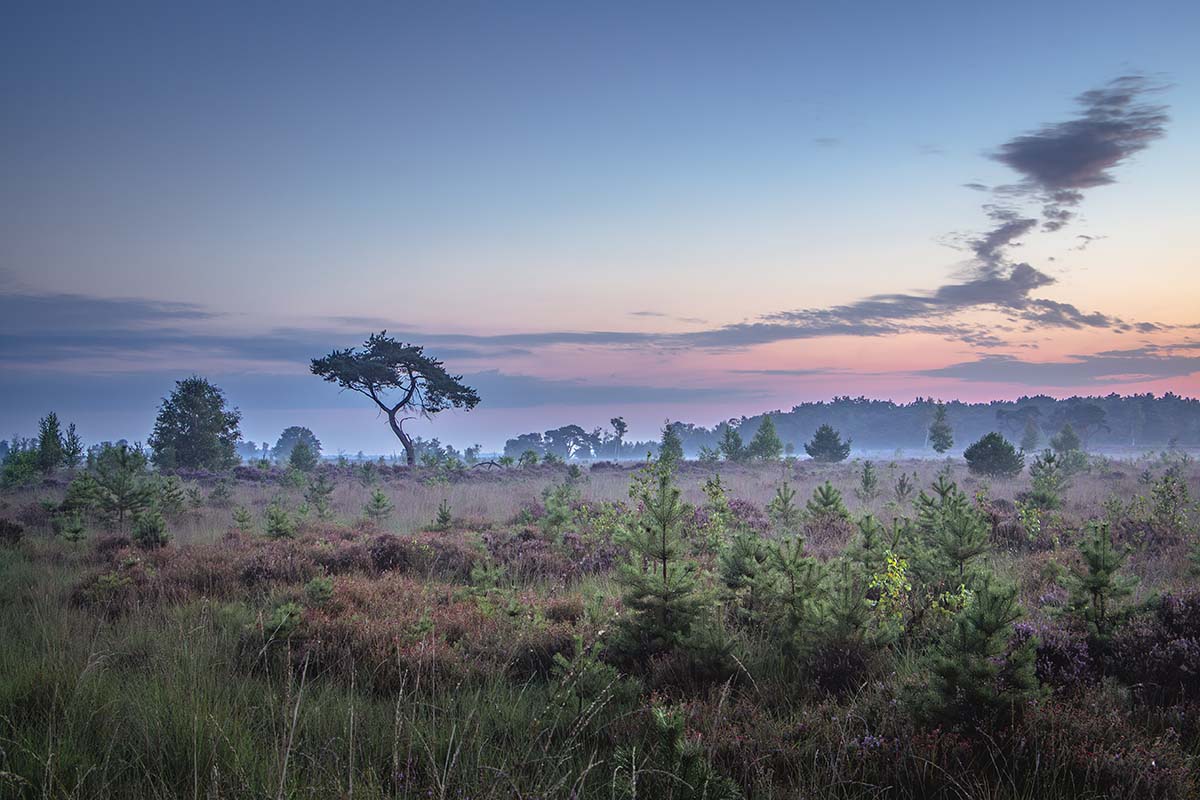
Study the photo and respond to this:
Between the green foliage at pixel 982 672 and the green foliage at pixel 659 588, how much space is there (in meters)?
1.88

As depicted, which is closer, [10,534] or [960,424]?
[10,534]

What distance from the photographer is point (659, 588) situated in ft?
16.5

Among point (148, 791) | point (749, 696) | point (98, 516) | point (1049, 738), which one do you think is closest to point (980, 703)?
point (1049, 738)

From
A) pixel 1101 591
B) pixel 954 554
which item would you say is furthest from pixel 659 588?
pixel 1101 591

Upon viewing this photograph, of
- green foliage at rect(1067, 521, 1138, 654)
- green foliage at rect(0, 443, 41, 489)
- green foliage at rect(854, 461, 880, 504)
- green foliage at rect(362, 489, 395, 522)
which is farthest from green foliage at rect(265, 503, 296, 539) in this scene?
green foliage at rect(0, 443, 41, 489)

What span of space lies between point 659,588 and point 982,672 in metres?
2.27

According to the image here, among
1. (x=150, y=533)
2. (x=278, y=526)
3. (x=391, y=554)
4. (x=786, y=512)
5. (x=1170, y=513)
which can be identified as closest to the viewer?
(x=391, y=554)

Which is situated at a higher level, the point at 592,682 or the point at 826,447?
the point at 592,682

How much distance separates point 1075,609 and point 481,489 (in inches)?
916

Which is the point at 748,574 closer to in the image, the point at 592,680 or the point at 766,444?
the point at 592,680

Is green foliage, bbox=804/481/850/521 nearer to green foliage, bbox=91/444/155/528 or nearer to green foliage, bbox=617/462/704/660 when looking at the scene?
green foliage, bbox=617/462/704/660

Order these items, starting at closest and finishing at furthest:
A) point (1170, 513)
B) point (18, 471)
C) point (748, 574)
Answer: point (748, 574) < point (1170, 513) < point (18, 471)

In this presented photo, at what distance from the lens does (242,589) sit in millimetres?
8258

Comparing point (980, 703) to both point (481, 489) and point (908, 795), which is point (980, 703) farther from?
point (481, 489)
